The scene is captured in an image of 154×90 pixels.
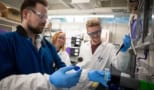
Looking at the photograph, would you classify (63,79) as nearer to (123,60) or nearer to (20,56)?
(20,56)

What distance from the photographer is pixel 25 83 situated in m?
1.04

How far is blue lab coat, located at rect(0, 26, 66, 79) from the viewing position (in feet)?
3.51

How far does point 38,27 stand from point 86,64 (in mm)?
1220

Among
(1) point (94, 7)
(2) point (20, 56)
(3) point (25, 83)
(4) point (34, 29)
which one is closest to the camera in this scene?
(3) point (25, 83)

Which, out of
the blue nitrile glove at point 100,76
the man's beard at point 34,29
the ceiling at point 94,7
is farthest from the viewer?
the ceiling at point 94,7

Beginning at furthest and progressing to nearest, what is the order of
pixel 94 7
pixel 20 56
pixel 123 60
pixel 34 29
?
1. pixel 94 7
2. pixel 123 60
3. pixel 34 29
4. pixel 20 56

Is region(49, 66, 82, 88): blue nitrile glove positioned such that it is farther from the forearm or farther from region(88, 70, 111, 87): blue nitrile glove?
the forearm

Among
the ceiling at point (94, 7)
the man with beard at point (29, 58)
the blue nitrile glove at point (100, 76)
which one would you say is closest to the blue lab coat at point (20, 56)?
the man with beard at point (29, 58)

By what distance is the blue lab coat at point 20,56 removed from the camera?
3.51 feet

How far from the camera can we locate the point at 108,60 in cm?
229

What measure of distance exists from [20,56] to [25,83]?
0.21 metres

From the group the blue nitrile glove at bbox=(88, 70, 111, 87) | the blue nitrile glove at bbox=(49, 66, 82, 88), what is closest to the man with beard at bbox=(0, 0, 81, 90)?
the blue nitrile glove at bbox=(49, 66, 82, 88)

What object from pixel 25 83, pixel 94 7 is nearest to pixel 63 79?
pixel 25 83

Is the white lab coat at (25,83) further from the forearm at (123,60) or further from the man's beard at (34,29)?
the forearm at (123,60)
